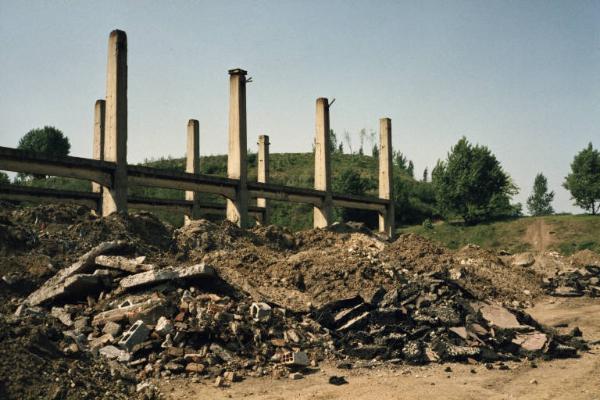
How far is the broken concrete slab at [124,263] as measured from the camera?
11320 millimetres

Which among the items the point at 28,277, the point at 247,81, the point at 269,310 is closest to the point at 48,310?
the point at 28,277

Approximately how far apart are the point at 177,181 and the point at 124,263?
8542 mm

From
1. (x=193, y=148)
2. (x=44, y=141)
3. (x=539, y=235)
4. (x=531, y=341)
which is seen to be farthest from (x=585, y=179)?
(x=44, y=141)

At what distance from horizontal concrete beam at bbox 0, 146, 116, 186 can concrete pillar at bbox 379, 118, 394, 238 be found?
1744 cm

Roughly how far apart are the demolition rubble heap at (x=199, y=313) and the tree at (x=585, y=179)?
34.8 meters

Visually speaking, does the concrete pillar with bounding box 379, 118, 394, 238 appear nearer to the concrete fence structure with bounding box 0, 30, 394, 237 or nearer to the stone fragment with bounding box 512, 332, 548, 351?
the concrete fence structure with bounding box 0, 30, 394, 237

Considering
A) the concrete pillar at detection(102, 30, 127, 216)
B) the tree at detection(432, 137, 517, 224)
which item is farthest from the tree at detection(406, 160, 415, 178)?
the concrete pillar at detection(102, 30, 127, 216)

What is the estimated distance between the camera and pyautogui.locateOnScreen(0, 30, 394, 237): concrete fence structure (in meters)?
16.9

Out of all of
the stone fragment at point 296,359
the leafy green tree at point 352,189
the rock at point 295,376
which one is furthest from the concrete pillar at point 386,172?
the rock at point 295,376

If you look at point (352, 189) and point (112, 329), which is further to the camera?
point (352, 189)

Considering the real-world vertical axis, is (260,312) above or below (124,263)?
below

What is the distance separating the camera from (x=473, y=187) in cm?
4531

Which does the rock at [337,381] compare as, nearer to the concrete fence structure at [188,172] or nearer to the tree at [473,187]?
the concrete fence structure at [188,172]

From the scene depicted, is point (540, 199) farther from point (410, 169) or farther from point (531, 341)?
point (531, 341)
